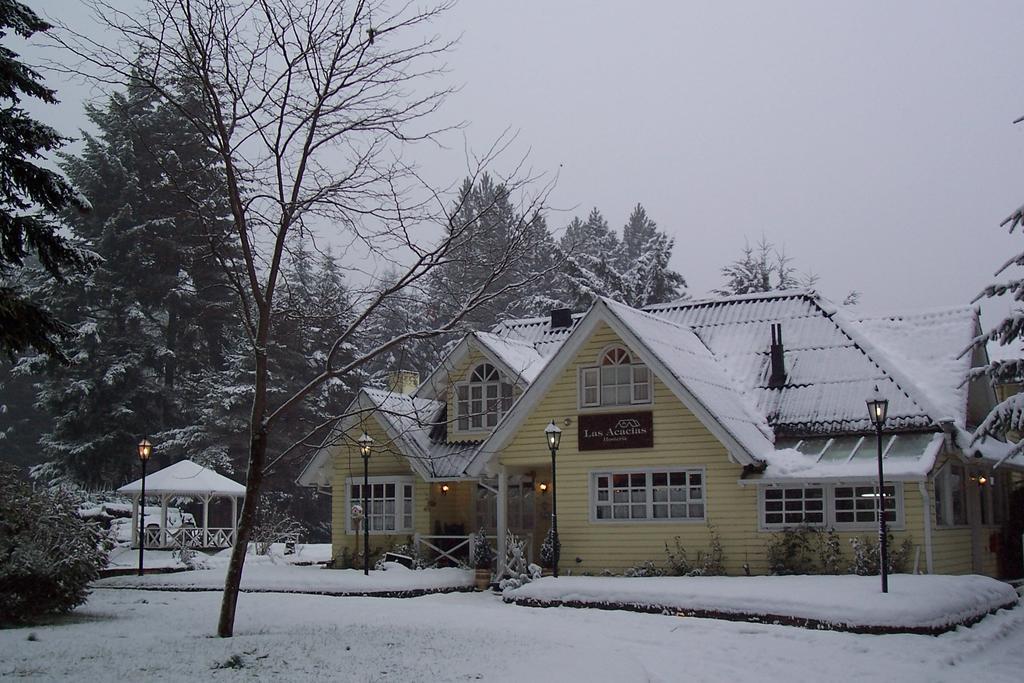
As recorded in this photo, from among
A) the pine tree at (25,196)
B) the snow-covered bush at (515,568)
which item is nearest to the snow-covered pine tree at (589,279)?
the snow-covered bush at (515,568)

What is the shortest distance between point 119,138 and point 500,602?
32296 millimetres

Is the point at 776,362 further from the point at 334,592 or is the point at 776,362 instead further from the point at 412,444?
the point at 334,592

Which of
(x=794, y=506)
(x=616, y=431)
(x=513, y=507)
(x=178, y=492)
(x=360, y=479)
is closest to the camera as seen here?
(x=794, y=506)

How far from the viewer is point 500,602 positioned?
2095cm

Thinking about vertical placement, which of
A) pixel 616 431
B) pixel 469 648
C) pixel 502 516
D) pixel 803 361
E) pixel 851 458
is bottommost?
pixel 469 648

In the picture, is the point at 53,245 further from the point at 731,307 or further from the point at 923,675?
the point at 731,307

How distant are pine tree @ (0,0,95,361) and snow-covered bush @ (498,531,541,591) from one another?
12640 mm

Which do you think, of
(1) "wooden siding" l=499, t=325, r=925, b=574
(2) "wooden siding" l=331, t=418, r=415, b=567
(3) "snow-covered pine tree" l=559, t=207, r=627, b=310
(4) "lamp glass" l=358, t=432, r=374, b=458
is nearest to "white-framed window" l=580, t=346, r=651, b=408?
(1) "wooden siding" l=499, t=325, r=925, b=574

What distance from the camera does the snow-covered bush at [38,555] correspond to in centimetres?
1498

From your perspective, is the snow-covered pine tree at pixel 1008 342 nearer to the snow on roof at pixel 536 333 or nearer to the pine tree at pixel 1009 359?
the pine tree at pixel 1009 359

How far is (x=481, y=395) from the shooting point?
26.9 meters

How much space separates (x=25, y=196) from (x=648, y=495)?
1516cm

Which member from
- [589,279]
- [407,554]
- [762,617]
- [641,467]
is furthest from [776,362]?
[589,279]

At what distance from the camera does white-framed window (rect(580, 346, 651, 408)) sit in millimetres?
23219
